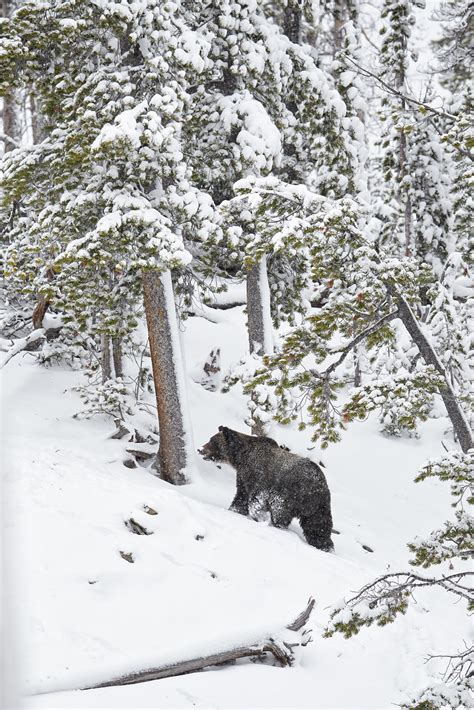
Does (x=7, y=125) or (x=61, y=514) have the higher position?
(x=7, y=125)

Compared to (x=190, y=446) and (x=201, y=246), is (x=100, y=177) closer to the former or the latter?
(x=201, y=246)

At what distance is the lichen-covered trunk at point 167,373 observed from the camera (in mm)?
10789

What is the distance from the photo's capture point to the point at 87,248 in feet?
31.3

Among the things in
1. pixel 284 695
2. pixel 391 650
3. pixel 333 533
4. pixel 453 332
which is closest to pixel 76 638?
pixel 284 695

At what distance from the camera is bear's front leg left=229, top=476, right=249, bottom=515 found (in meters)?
10.2

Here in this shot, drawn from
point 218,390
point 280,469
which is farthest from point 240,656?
point 218,390

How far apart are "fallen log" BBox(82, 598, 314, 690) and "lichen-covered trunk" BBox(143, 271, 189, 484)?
469 cm

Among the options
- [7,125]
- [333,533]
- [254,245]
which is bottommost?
[333,533]

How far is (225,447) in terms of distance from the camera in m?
11.0

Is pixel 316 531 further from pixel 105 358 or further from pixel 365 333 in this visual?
pixel 105 358

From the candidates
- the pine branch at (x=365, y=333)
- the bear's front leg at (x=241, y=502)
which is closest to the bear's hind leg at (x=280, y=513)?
the bear's front leg at (x=241, y=502)

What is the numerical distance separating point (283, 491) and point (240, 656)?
422cm

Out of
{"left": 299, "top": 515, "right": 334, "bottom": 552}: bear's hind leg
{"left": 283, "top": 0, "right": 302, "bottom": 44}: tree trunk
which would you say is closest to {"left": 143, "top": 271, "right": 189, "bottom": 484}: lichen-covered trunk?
{"left": 299, "top": 515, "right": 334, "bottom": 552}: bear's hind leg

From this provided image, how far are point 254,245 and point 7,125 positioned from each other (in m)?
12.2
